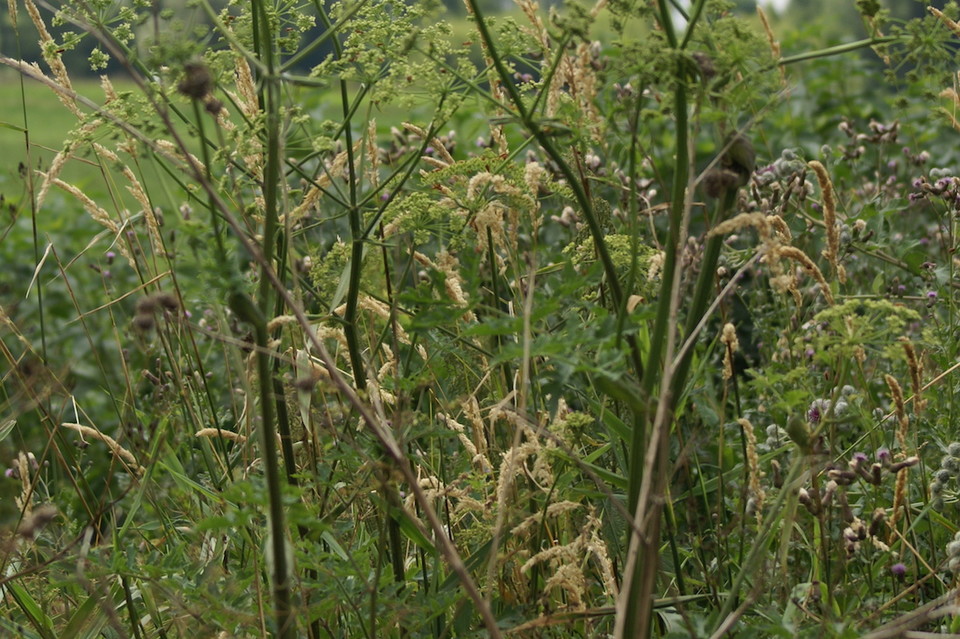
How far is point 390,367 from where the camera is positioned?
1996 mm

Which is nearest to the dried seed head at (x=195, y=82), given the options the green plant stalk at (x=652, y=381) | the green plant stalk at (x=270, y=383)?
the green plant stalk at (x=270, y=383)

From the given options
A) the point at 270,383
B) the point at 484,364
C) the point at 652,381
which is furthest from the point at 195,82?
the point at 484,364

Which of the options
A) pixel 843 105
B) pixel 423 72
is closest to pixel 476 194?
pixel 423 72

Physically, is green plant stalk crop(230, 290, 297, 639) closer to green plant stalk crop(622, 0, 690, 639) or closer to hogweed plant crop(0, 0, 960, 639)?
hogweed plant crop(0, 0, 960, 639)

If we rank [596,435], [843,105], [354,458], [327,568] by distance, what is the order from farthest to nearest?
[843,105], [596,435], [354,458], [327,568]

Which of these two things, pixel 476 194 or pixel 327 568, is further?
pixel 476 194

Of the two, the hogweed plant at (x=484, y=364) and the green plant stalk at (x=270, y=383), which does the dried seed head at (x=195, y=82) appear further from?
the green plant stalk at (x=270, y=383)

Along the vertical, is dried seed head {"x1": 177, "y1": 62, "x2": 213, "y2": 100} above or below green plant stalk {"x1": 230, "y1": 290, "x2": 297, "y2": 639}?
above

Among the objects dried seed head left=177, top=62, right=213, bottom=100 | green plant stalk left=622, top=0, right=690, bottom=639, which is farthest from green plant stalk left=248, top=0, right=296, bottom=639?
green plant stalk left=622, top=0, right=690, bottom=639

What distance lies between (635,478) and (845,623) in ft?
1.04

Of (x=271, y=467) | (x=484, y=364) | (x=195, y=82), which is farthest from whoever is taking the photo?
(x=484, y=364)

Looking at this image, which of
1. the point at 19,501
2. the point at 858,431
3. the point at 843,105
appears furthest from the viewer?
the point at 843,105

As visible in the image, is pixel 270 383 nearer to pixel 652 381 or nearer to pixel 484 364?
pixel 652 381

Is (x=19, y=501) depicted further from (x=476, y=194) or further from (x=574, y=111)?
(x=574, y=111)
